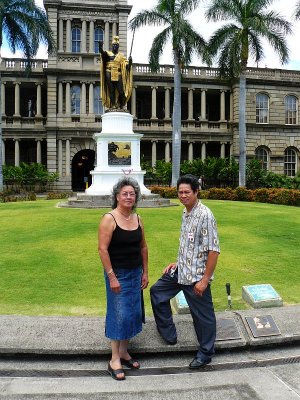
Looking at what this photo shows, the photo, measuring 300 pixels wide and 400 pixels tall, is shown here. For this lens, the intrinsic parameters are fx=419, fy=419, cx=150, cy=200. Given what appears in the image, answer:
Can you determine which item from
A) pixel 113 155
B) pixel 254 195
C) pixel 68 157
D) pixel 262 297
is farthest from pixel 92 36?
pixel 262 297

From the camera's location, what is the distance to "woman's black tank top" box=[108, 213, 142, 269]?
12.9 ft

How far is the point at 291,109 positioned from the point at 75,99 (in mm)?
20063

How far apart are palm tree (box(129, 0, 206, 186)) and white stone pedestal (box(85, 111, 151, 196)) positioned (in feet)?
27.4

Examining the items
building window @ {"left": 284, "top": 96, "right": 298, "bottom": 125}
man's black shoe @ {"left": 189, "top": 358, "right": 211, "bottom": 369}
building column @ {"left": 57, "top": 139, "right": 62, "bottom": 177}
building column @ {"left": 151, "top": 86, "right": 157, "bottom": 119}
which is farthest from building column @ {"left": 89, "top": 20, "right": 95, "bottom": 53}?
man's black shoe @ {"left": 189, "top": 358, "right": 211, "bottom": 369}

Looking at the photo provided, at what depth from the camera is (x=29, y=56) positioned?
26.6 m

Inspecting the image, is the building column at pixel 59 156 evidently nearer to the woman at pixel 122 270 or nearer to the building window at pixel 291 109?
the building window at pixel 291 109

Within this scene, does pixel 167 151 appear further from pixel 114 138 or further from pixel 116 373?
pixel 116 373

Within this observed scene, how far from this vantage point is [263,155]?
3903 cm

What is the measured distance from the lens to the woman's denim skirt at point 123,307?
398 cm

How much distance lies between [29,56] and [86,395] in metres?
26.4

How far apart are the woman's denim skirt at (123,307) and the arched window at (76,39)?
37.0 metres

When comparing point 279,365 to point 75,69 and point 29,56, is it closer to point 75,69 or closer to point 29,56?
point 29,56

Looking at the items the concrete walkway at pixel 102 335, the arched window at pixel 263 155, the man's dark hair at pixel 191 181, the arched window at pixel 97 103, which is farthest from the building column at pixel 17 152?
the man's dark hair at pixel 191 181

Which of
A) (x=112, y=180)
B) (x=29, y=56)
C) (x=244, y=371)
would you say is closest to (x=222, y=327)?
(x=244, y=371)
